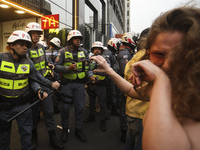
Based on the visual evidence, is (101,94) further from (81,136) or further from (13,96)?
(13,96)

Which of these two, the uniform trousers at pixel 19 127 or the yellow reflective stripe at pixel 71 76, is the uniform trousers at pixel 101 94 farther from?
the uniform trousers at pixel 19 127

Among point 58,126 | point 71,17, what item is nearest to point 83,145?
point 58,126

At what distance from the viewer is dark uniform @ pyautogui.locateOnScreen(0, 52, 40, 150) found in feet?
7.47

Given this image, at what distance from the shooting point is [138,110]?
1.74m

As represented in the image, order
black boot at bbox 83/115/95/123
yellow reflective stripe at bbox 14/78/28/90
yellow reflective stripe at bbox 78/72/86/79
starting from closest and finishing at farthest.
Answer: yellow reflective stripe at bbox 14/78/28/90 → yellow reflective stripe at bbox 78/72/86/79 → black boot at bbox 83/115/95/123

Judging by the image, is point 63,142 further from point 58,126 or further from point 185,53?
point 185,53

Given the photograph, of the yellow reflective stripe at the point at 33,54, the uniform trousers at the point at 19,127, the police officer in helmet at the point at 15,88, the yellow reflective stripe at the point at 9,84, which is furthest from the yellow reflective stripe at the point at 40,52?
the uniform trousers at the point at 19,127

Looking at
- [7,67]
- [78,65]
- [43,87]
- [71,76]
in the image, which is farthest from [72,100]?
[7,67]

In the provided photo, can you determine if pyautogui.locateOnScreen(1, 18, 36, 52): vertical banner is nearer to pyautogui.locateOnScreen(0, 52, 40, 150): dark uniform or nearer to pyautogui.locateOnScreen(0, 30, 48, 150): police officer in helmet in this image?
pyautogui.locateOnScreen(0, 30, 48, 150): police officer in helmet

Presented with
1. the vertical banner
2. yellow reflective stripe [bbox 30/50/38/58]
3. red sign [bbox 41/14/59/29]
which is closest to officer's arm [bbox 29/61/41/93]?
yellow reflective stripe [bbox 30/50/38/58]

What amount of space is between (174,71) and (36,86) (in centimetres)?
253

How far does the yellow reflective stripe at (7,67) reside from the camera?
229cm

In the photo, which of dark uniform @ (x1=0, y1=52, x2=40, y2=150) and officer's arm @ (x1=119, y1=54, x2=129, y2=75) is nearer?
dark uniform @ (x1=0, y1=52, x2=40, y2=150)

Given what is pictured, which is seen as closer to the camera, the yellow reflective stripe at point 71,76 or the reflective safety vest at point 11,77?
the reflective safety vest at point 11,77
